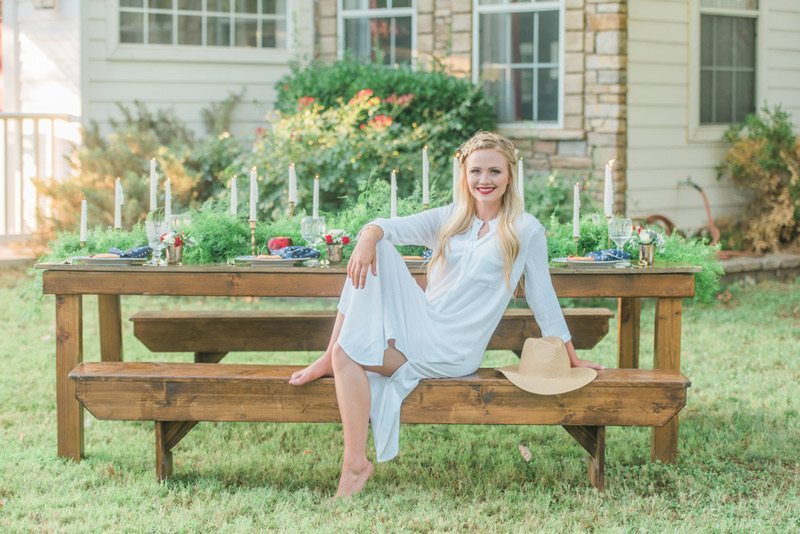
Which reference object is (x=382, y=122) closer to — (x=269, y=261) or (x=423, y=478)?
(x=269, y=261)

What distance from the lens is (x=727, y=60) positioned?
1073cm

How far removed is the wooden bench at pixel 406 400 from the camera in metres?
4.42

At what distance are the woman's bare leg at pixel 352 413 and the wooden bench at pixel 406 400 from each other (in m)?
0.11

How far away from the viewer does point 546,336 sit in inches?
179

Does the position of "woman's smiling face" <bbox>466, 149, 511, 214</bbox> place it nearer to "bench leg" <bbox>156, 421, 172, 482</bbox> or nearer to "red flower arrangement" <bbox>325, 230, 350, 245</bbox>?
"red flower arrangement" <bbox>325, 230, 350, 245</bbox>

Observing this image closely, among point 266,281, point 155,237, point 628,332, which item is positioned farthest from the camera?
point 628,332

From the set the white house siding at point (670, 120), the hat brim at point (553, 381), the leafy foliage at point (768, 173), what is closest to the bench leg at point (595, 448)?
the hat brim at point (553, 381)

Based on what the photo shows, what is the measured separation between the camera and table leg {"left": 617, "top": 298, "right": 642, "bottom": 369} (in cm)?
551

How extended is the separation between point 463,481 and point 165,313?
1895 millimetres

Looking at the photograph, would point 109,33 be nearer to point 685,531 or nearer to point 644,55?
point 644,55

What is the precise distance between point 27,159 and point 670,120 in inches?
221

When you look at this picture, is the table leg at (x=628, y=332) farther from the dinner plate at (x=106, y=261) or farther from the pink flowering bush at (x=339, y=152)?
the pink flowering bush at (x=339, y=152)

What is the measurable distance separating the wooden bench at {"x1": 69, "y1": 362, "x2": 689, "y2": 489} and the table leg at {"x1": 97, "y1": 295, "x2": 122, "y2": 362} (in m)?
1.06

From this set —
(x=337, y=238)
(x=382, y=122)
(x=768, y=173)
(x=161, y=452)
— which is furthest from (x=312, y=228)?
(x=768, y=173)
